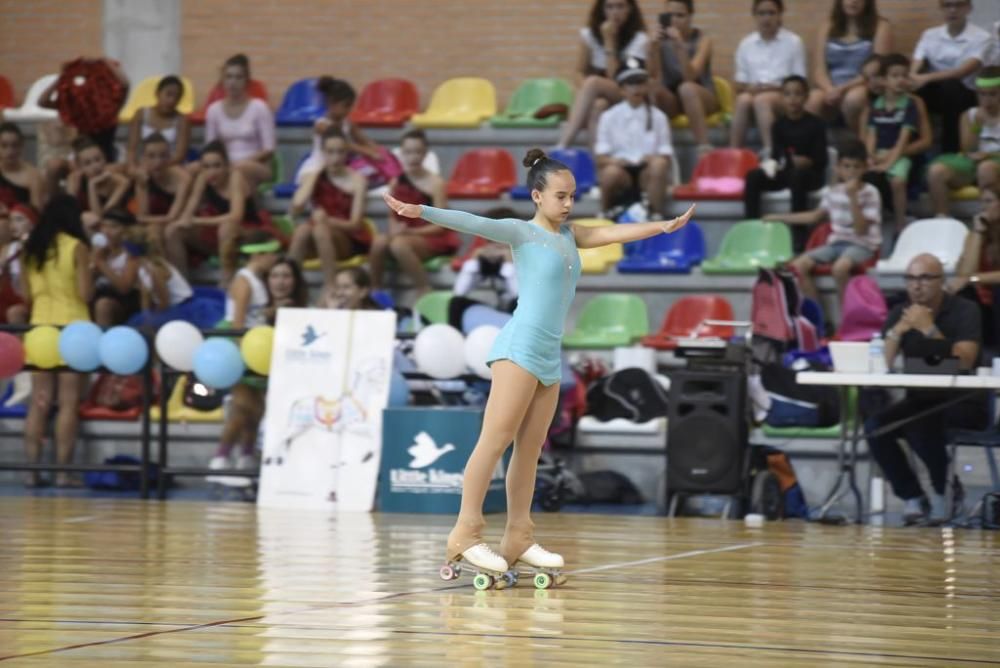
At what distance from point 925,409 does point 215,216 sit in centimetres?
590

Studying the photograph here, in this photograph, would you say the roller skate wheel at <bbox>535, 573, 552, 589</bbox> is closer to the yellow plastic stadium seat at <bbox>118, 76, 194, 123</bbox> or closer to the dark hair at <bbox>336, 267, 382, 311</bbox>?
the dark hair at <bbox>336, 267, 382, 311</bbox>

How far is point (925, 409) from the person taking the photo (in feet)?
30.6

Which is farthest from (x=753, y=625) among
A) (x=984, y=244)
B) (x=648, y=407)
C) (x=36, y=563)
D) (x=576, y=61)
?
(x=576, y=61)

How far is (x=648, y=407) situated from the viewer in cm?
1023

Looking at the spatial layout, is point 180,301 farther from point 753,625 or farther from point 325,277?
point 753,625

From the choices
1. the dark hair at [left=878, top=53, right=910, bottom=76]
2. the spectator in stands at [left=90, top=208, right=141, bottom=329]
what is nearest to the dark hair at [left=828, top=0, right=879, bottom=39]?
the dark hair at [left=878, top=53, right=910, bottom=76]

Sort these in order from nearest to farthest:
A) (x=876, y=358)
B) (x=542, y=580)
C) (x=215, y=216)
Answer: (x=542, y=580) < (x=876, y=358) < (x=215, y=216)

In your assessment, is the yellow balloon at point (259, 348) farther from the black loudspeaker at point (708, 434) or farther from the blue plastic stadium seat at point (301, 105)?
the blue plastic stadium seat at point (301, 105)

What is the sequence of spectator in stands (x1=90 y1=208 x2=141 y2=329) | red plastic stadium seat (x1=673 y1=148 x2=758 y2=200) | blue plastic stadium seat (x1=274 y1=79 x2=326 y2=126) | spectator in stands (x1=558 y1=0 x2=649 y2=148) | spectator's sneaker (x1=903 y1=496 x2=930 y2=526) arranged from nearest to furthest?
1. spectator's sneaker (x1=903 y1=496 x2=930 y2=526)
2. spectator in stands (x1=90 y1=208 x2=141 y2=329)
3. red plastic stadium seat (x1=673 y1=148 x2=758 y2=200)
4. spectator in stands (x1=558 y1=0 x2=649 y2=148)
5. blue plastic stadium seat (x1=274 y1=79 x2=326 y2=126)

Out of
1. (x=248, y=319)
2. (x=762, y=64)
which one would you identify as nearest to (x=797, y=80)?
(x=762, y=64)

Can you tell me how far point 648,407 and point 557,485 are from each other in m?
0.85

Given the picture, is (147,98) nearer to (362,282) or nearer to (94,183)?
(94,183)

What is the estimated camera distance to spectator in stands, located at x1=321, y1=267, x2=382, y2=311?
10.4 meters

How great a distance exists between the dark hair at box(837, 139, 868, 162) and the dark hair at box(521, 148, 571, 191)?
222 inches
